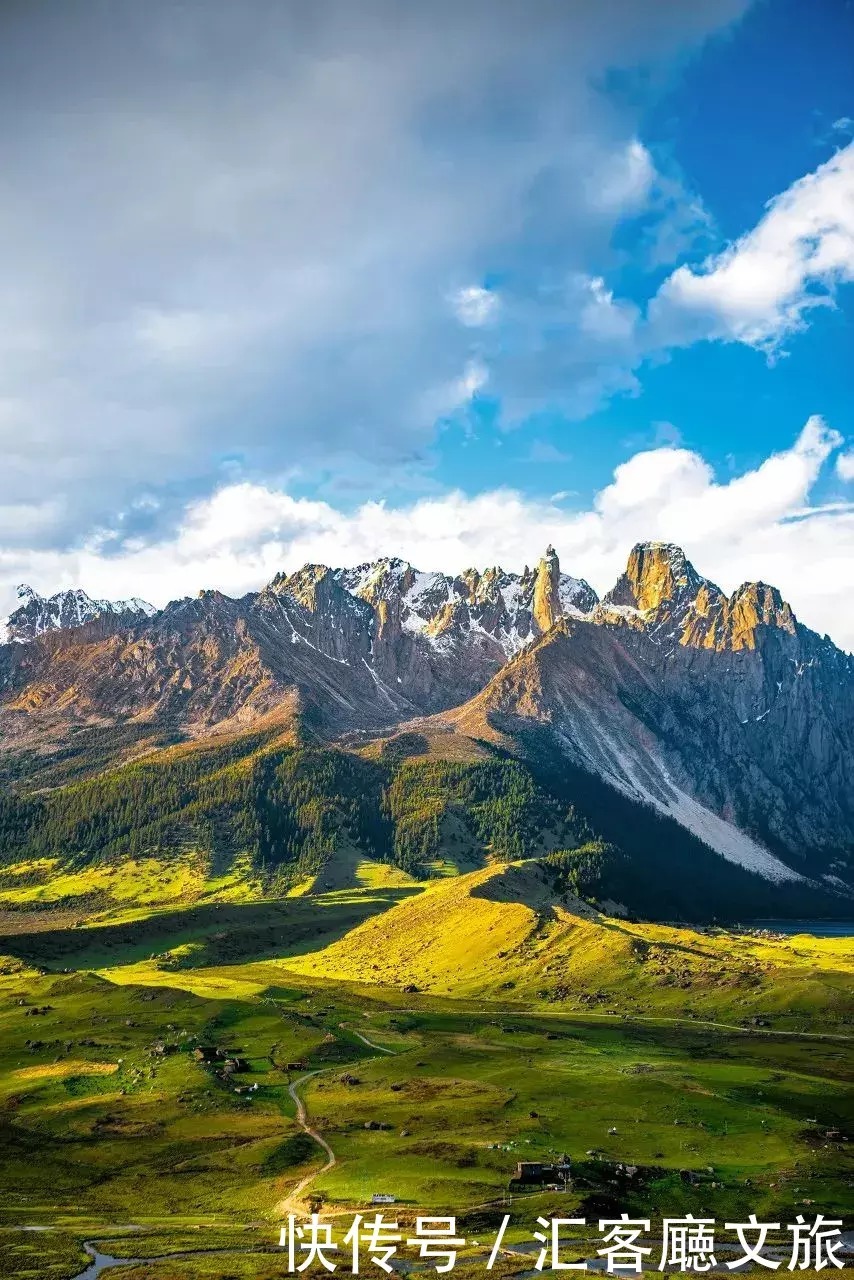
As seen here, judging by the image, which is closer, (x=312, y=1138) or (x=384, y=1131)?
(x=312, y=1138)

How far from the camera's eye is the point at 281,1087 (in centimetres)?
15775

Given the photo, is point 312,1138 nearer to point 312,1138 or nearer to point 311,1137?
point 312,1138

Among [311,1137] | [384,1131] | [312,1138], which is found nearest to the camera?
[312,1138]

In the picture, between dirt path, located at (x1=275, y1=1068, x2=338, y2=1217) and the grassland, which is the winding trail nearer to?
dirt path, located at (x1=275, y1=1068, x2=338, y2=1217)

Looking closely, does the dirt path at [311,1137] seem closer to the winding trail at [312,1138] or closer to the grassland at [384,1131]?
the winding trail at [312,1138]

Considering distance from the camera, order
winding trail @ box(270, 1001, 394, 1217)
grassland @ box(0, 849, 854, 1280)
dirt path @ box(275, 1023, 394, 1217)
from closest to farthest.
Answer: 1. grassland @ box(0, 849, 854, 1280)
2. dirt path @ box(275, 1023, 394, 1217)
3. winding trail @ box(270, 1001, 394, 1217)

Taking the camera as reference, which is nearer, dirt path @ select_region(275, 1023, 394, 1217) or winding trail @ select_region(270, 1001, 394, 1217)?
dirt path @ select_region(275, 1023, 394, 1217)

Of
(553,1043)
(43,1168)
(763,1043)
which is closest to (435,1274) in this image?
(43,1168)

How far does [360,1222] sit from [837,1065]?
107491 millimetres

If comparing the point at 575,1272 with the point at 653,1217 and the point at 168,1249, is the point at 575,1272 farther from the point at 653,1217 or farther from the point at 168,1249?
the point at 168,1249

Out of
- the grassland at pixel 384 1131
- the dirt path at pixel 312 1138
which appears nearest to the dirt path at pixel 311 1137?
the dirt path at pixel 312 1138

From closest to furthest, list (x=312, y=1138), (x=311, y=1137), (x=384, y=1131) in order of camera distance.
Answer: (x=312, y=1138)
(x=311, y=1137)
(x=384, y=1131)

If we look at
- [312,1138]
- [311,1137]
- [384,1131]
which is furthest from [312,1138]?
[384,1131]

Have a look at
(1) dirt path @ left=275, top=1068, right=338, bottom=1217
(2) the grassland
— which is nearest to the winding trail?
(1) dirt path @ left=275, top=1068, right=338, bottom=1217
